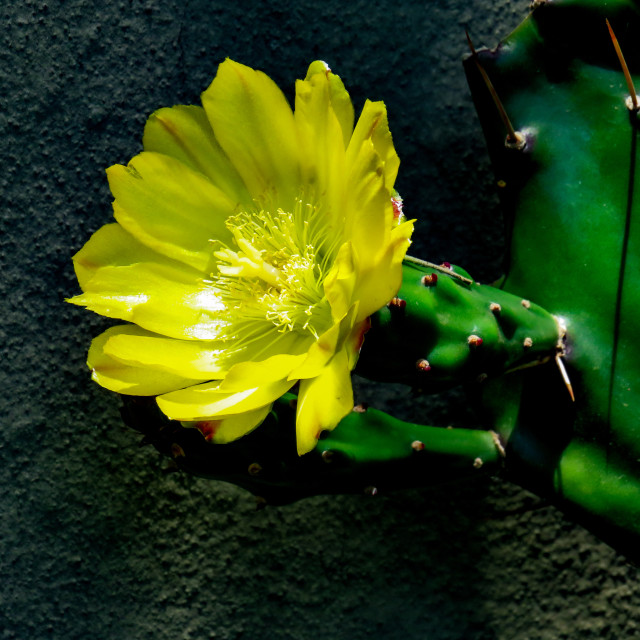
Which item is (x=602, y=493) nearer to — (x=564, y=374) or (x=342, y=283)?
(x=564, y=374)

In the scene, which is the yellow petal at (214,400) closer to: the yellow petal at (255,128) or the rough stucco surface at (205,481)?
the yellow petal at (255,128)

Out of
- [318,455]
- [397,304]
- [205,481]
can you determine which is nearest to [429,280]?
[397,304]

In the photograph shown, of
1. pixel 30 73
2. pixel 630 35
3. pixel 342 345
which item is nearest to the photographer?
pixel 342 345

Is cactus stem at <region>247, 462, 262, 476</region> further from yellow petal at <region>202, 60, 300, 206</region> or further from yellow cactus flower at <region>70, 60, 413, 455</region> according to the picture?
yellow petal at <region>202, 60, 300, 206</region>

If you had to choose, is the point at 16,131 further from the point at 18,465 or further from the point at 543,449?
the point at 543,449

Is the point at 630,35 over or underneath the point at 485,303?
over

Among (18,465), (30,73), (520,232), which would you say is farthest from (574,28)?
(18,465)
